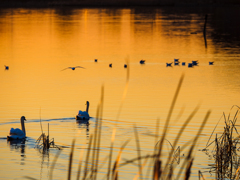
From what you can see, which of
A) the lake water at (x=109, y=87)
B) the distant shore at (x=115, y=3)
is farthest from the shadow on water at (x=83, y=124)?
the distant shore at (x=115, y=3)

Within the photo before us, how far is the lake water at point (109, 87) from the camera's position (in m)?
12.5

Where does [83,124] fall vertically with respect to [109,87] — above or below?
below

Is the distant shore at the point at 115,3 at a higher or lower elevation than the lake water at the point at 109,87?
higher

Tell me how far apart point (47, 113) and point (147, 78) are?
907cm

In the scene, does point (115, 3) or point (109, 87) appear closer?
point (109, 87)

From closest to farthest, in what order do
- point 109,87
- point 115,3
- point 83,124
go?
1. point 83,124
2. point 109,87
3. point 115,3

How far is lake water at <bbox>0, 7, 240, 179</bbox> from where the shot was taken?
12516 mm

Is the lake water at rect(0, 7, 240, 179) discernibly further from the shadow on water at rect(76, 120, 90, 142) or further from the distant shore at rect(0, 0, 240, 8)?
the distant shore at rect(0, 0, 240, 8)

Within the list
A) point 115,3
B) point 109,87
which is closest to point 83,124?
point 109,87

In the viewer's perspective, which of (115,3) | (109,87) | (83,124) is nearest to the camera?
(83,124)

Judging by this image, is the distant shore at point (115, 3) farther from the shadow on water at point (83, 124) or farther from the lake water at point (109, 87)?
the shadow on water at point (83, 124)

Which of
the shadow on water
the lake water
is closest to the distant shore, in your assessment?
the lake water

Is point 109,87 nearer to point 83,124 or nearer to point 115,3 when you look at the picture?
→ point 83,124

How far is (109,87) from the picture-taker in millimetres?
22734
